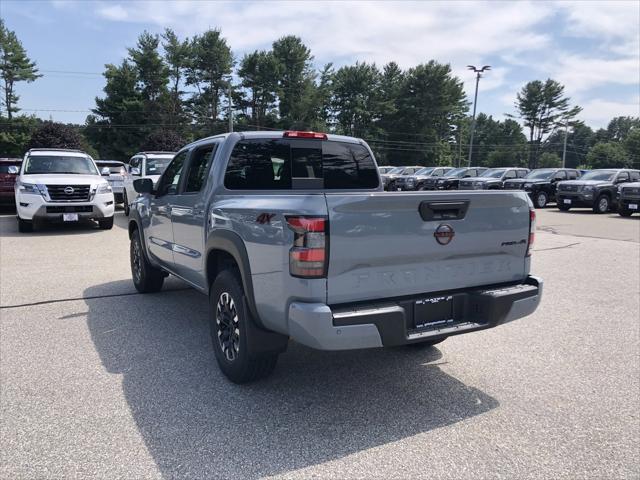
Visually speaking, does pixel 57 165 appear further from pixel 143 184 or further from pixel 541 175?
pixel 541 175

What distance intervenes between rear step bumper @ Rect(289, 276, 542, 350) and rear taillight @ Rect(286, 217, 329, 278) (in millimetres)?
199

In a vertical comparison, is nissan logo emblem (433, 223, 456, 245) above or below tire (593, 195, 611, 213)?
above

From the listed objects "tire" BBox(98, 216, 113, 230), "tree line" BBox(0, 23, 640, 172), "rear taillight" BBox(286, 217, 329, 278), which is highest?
"tree line" BBox(0, 23, 640, 172)

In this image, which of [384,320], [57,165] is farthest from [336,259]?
[57,165]

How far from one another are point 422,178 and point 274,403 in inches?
1047

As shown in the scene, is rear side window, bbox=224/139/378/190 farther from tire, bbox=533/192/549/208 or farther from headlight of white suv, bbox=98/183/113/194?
tire, bbox=533/192/549/208

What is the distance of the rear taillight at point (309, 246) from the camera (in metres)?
2.84

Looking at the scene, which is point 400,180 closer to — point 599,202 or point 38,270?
point 599,202

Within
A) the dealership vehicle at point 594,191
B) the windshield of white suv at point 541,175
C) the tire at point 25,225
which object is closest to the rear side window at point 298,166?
the tire at point 25,225

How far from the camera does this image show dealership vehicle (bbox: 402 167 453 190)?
2854cm

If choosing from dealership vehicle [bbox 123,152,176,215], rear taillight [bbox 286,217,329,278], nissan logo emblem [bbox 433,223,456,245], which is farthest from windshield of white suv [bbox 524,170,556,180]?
rear taillight [bbox 286,217,329,278]

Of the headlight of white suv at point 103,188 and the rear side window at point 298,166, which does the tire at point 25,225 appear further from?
the rear side window at point 298,166

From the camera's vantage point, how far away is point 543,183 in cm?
2292

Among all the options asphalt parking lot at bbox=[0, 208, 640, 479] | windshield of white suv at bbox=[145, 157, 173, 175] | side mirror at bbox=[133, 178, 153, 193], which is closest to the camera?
asphalt parking lot at bbox=[0, 208, 640, 479]
